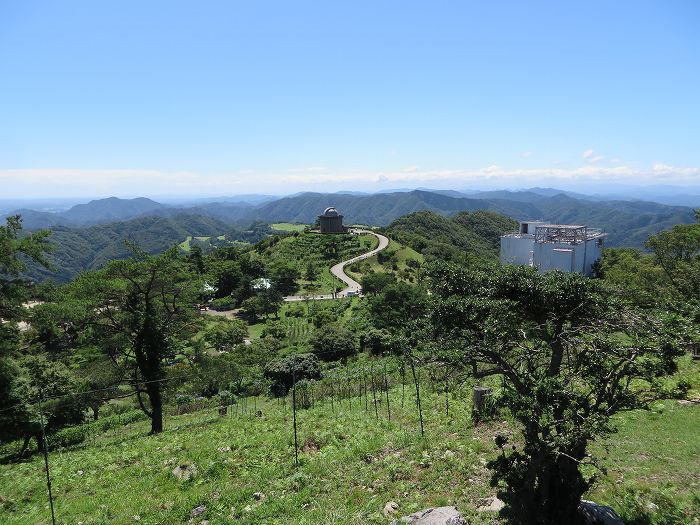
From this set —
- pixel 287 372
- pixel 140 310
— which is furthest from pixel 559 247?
pixel 140 310

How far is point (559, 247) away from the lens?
1953 inches

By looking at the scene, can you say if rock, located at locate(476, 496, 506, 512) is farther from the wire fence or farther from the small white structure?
the small white structure

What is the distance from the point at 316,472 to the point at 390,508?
230 cm

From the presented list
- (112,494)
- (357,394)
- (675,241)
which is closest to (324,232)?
(675,241)

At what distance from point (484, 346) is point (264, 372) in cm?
2152

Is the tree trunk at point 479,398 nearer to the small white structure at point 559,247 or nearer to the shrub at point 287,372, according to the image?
the shrub at point 287,372

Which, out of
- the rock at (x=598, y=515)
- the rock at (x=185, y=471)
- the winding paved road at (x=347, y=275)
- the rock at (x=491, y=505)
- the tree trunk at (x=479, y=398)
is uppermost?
the rock at (x=598, y=515)

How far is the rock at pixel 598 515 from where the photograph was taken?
6059 millimetres

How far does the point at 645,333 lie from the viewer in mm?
5688

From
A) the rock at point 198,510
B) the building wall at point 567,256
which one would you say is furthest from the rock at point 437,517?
the building wall at point 567,256

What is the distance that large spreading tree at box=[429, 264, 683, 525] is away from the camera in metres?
5.60

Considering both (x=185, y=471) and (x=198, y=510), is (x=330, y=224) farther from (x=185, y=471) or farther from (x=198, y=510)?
(x=198, y=510)

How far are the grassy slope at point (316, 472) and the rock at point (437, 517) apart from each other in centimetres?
40

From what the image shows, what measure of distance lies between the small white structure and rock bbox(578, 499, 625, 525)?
139ft
